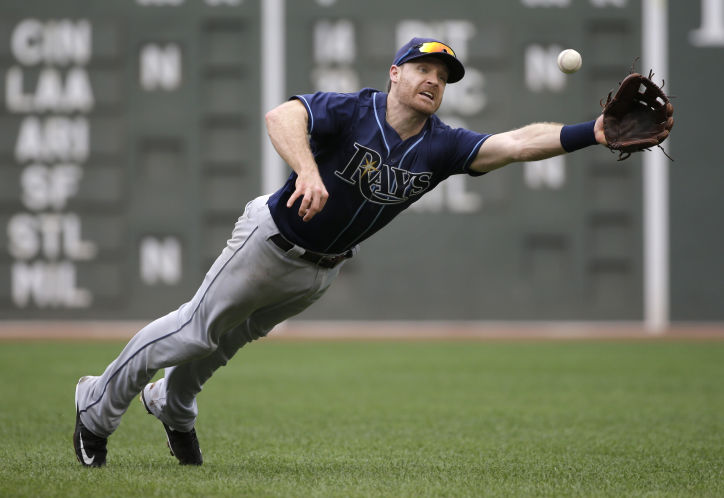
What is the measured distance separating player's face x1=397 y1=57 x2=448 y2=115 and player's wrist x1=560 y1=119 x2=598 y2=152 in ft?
1.68

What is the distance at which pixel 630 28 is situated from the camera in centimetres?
1339

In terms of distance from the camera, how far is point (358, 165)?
3.80 m

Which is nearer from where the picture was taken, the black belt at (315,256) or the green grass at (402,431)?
the green grass at (402,431)

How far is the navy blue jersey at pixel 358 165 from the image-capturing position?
149 inches

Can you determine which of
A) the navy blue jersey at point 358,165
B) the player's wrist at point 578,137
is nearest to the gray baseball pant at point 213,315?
the navy blue jersey at point 358,165

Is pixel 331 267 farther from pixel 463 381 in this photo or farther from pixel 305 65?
pixel 305 65

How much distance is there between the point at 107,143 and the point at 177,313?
31.7ft

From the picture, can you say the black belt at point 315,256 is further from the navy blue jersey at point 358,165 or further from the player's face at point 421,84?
the player's face at point 421,84

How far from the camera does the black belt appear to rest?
3.79m

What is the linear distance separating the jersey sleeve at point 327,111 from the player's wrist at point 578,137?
0.82 m

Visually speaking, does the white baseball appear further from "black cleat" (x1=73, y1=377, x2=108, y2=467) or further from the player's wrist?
"black cleat" (x1=73, y1=377, x2=108, y2=467)

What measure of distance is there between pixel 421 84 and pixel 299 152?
61 centimetres

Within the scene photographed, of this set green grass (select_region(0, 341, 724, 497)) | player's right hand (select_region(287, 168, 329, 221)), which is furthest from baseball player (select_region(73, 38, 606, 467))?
green grass (select_region(0, 341, 724, 497))

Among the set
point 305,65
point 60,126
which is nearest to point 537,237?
point 305,65
